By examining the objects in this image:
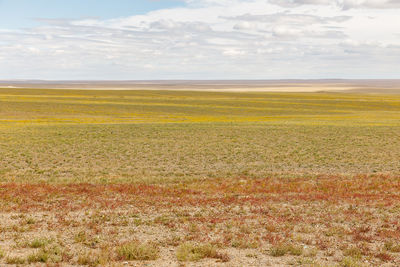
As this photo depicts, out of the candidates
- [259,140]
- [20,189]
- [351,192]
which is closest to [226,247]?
[351,192]

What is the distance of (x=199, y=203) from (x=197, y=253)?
6348 mm

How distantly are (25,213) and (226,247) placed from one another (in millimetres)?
7603

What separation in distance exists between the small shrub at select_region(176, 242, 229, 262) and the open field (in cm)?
3

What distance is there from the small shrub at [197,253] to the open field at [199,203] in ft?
0.10

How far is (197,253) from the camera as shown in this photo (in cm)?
1080

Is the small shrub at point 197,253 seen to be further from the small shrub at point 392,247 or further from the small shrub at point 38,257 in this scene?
the small shrub at point 392,247

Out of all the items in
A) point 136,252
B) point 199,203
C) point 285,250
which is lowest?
point 199,203

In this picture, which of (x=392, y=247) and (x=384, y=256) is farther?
(x=392, y=247)

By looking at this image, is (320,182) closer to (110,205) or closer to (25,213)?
(110,205)

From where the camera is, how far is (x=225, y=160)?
103ft

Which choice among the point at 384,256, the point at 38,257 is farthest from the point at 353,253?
the point at 38,257

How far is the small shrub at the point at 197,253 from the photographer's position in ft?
34.7

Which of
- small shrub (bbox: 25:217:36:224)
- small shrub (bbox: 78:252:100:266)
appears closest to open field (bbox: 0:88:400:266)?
small shrub (bbox: 78:252:100:266)

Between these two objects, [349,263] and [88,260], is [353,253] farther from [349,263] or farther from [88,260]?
[88,260]
